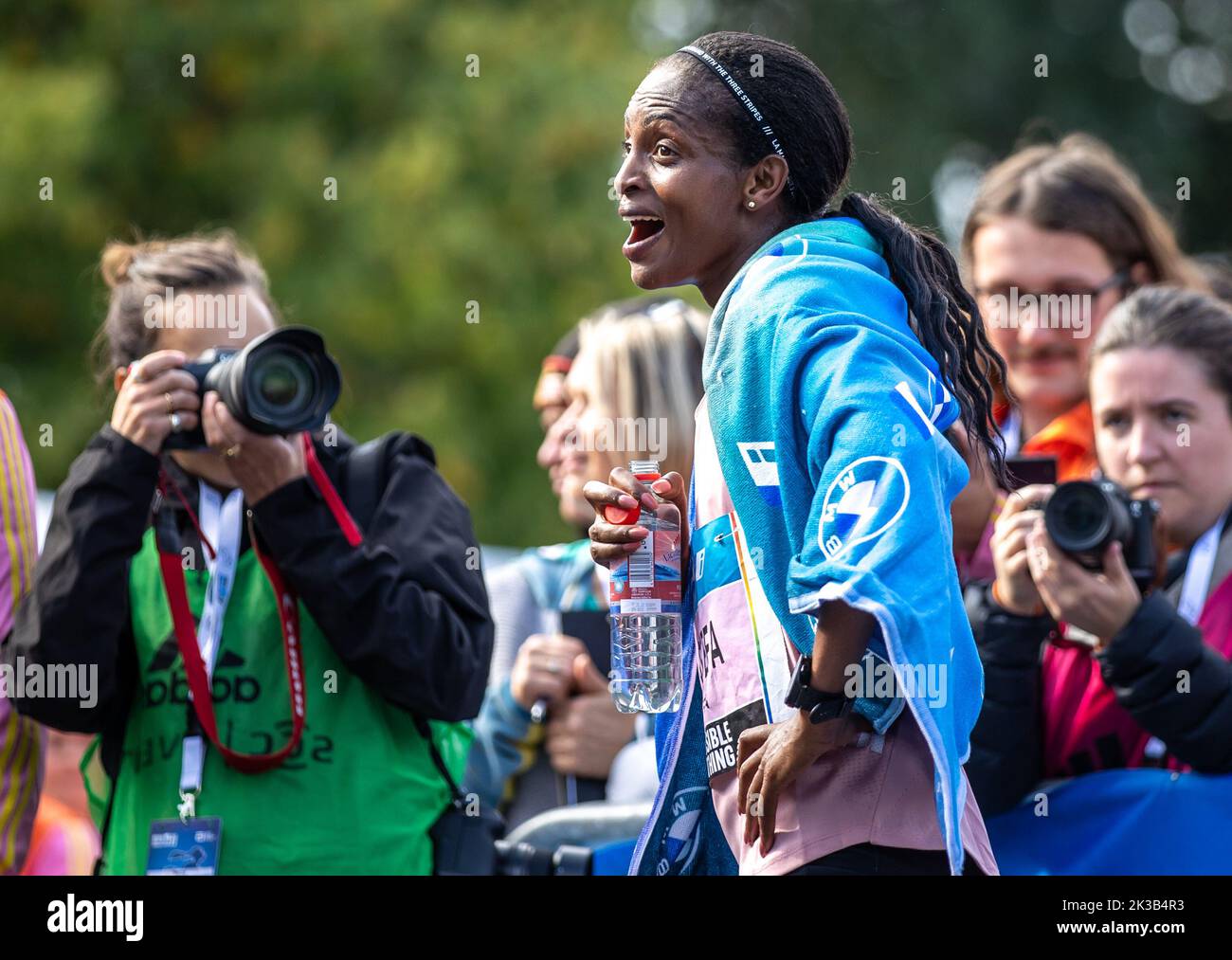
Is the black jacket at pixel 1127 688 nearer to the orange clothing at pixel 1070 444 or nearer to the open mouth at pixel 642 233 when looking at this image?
the orange clothing at pixel 1070 444

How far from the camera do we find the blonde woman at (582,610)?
4.40 meters

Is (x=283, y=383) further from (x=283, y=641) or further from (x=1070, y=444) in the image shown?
(x=1070, y=444)

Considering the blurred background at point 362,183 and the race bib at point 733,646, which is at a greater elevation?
the blurred background at point 362,183

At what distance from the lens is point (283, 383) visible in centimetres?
355

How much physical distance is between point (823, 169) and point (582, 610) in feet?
6.11

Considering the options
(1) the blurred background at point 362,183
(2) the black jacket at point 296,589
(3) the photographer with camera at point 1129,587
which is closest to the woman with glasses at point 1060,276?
(3) the photographer with camera at point 1129,587

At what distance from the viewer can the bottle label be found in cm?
277

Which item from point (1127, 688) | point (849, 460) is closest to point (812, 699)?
point (849, 460)

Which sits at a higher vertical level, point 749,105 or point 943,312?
point 749,105

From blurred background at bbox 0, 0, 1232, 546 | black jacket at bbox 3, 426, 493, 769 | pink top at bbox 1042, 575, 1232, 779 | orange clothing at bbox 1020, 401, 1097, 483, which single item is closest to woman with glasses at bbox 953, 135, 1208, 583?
orange clothing at bbox 1020, 401, 1097, 483

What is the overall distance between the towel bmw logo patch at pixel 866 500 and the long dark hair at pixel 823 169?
0.40 m

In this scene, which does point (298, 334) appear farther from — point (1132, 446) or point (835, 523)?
point (1132, 446)

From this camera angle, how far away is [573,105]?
35.1ft

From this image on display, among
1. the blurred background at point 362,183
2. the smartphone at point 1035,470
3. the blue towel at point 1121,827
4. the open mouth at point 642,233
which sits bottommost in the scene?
the blue towel at point 1121,827
